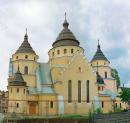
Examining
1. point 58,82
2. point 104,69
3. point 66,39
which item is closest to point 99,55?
point 104,69

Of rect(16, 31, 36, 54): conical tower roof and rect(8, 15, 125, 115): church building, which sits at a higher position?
rect(16, 31, 36, 54): conical tower roof

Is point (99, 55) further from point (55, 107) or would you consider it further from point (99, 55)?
point (55, 107)

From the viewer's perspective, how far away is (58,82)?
6888cm

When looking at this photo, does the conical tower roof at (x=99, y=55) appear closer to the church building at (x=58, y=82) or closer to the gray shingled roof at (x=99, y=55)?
the gray shingled roof at (x=99, y=55)

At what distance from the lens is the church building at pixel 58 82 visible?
6731cm

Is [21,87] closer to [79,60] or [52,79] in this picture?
[52,79]

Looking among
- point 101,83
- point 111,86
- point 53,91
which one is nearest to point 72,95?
point 53,91

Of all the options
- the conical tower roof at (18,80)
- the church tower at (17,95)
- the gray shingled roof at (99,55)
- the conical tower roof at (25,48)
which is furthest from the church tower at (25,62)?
→ the gray shingled roof at (99,55)

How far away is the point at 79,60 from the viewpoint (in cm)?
7112

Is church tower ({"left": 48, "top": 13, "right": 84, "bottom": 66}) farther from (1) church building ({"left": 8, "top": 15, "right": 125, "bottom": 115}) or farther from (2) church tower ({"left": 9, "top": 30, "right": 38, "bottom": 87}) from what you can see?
(2) church tower ({"left": 9, "top": 30, "right": 38, "bottom": 87})

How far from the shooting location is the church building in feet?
221

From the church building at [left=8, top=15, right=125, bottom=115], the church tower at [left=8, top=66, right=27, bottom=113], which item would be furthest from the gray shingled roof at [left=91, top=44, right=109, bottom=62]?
the church tower at [left=8, top=66, right=27, bottom=113]

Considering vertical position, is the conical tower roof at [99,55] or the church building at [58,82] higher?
the conical tower roof at [99,55]

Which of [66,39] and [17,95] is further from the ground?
[66,39]
